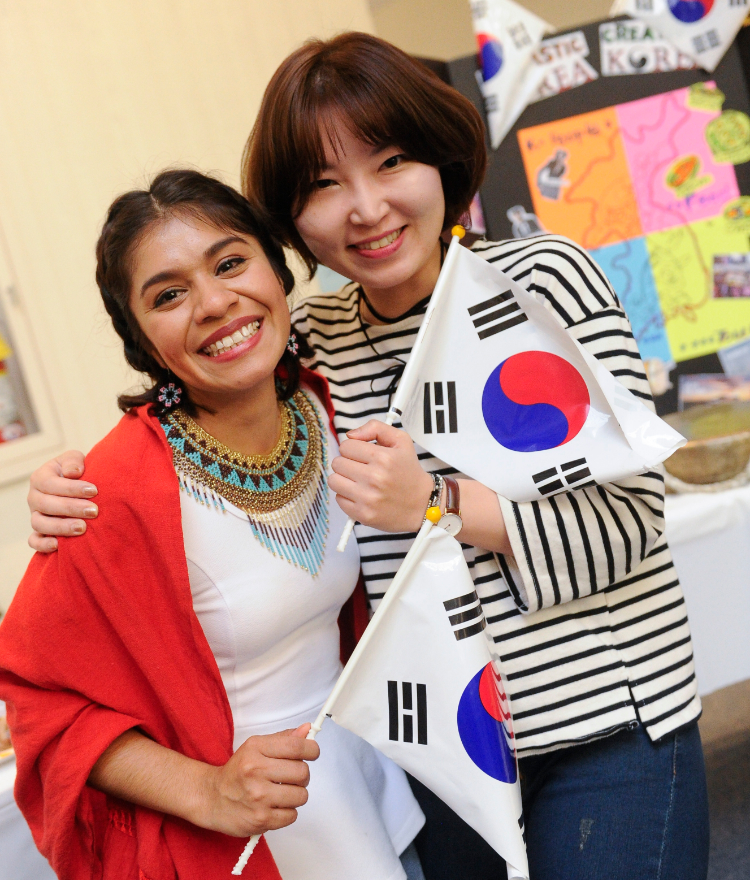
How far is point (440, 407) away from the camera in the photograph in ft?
3.34

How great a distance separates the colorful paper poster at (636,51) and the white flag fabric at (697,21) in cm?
2

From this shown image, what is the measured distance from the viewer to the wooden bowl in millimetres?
1779

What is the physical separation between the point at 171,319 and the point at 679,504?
1.29m

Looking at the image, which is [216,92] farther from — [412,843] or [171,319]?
[412,843]

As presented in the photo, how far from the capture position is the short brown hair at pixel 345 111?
3.36 feet

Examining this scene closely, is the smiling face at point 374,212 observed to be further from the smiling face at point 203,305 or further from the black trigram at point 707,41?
the black trigram at point 707,41

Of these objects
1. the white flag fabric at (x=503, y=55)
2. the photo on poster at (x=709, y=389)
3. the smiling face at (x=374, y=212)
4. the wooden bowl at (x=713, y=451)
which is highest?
the white flag fabric at (x=503, y=55)

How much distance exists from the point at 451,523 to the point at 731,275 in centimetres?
145

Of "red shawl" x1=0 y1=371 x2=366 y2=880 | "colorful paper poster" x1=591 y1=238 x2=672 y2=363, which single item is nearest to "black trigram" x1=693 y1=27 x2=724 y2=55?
"colorful paper poster" x1=591 y1=238 x2=672 y2=363

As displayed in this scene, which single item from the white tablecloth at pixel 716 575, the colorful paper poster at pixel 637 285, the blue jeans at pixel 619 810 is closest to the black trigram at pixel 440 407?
the blue jeans at pixel 619 810

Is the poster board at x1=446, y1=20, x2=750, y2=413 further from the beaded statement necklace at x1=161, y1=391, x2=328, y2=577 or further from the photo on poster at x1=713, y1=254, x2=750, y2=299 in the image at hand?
the beaded statement necklace at x1=161, y1=391, x2=328, y2=577

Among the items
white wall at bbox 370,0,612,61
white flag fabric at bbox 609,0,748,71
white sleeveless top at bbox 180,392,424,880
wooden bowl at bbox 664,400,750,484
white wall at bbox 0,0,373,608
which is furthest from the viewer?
white wall at bbox 370,0,612,61

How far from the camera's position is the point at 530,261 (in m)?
1.06

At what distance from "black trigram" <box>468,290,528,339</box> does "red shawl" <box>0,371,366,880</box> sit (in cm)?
43
